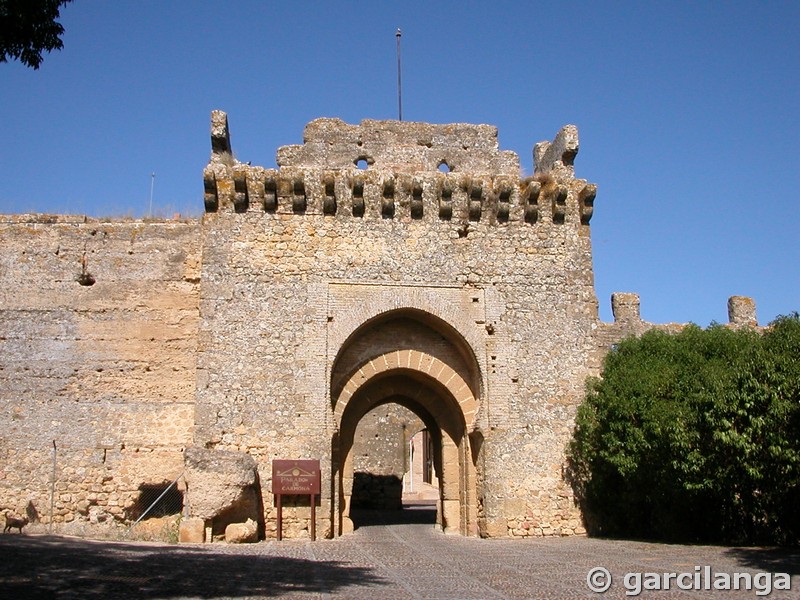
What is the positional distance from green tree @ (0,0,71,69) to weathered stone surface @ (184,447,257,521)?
22.6 ft

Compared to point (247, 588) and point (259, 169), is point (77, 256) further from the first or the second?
point (247, 588)

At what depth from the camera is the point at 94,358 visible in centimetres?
1431

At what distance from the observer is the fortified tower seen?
45.6ft

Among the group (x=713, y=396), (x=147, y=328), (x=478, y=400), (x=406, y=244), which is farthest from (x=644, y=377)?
(x=147, y=328)

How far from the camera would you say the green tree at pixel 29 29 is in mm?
8109

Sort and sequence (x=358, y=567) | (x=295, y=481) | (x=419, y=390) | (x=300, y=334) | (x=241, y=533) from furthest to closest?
(x=419, y=390)
(x=300, y=334)
(x=295, y=481)
(x=241, y=533)
(x=358, y=567)

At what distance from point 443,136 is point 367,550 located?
29.1ft

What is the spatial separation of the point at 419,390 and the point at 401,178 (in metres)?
4.33

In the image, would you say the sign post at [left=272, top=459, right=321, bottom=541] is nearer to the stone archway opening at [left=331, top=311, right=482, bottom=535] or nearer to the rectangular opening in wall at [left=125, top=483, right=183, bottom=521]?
the stone archway opening at [left=331, top=311, right=482, bottom=535]

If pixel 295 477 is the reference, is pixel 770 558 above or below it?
below

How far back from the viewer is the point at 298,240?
48.0 ft

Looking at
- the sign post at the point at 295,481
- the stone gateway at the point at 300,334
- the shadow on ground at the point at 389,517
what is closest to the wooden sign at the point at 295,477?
the sign post at the point at 295,481

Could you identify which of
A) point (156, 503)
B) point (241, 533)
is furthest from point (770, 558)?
point (156, 503)

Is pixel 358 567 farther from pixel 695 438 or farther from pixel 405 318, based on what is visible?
pixel 405 318
